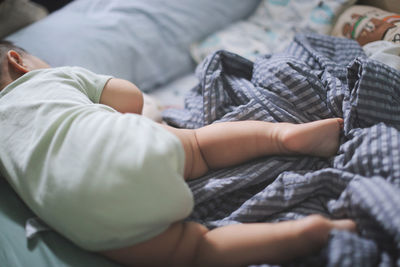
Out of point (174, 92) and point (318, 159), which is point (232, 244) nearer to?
point (318, 159)

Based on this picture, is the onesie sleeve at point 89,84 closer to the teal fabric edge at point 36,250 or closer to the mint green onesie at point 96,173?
the mint green onesie at point 96,173

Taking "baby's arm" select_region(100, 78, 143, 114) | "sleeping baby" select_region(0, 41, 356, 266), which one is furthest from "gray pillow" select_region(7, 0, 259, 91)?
"sleeping baby" select_region(0, 41, 356, 266)

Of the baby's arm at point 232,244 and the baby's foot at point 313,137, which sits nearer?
the baby's arm at point 232,244

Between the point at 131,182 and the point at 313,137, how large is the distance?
15.9 inches

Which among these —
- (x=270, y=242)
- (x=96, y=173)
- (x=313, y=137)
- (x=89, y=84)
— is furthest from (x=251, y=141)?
(x=89, y=84)

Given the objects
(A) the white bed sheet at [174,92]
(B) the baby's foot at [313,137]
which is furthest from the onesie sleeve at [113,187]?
A: (A) the white bed sheet at [174,92]

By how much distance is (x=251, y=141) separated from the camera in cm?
74

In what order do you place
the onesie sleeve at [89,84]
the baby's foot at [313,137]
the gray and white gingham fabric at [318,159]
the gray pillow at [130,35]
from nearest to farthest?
the gray and white gingham fabric at [318,159]
the baby's foot at [313,137]
the onesie sleeve at [89,84]
the gray pillow at [130,35]

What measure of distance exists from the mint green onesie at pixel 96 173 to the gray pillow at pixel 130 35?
494mm

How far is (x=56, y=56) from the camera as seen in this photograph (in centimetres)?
110

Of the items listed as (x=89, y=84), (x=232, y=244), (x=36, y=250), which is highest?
(x=89, y=84)

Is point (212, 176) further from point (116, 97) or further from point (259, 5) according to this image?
point (259, 5)

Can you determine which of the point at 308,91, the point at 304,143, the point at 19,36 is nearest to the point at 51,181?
the point at 304,143

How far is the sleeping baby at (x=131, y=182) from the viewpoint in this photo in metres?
0.58
